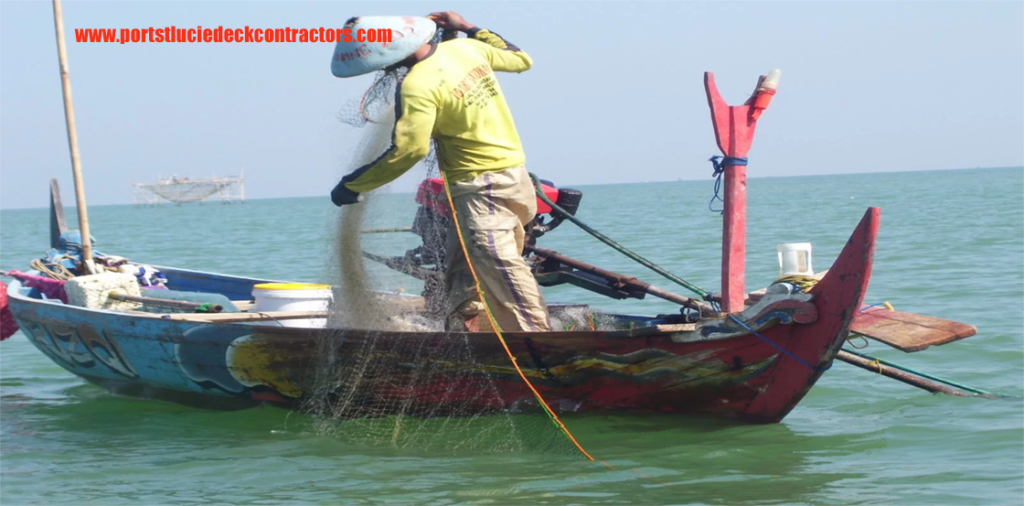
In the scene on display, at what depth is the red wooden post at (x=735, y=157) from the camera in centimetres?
491

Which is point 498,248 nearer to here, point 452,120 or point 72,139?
point 452,120

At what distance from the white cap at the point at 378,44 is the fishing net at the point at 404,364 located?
0.80 feet

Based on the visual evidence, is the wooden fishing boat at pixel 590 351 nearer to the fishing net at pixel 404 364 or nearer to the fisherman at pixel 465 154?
the fishing net at pixel 404 364

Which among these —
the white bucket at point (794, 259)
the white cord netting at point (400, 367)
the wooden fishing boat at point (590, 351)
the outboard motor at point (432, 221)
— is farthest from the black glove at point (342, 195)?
the white bucket at point (794, 259)

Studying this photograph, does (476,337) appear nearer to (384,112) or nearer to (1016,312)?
(384,112)

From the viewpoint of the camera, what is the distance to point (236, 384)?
20.0ft

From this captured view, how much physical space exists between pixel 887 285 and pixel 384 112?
7.61 m

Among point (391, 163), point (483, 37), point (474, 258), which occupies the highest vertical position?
point (483, 37)

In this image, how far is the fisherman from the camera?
15.6 feet

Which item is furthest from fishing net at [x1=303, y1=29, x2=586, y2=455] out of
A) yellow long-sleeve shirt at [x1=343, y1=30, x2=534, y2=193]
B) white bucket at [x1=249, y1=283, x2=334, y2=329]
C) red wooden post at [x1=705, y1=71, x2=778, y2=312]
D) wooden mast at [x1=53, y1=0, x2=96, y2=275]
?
wooden mast at [x1=53, y1=0, x2=96, y2=275]

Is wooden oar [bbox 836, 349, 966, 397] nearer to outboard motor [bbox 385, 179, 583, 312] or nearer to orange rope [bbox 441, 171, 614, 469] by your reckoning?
orange rope [bbox 441, 171, 614, 469]

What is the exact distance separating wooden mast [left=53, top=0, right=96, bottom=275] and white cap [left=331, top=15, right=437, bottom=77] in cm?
324

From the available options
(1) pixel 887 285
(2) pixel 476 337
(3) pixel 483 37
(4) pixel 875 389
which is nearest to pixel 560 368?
(2) pixel 476 337

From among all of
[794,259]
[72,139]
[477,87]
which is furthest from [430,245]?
[72,139]
